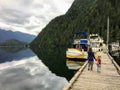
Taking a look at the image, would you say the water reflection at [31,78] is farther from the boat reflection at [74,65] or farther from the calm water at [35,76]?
the boat reflection at [74,65]

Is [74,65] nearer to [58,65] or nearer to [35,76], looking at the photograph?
[58,65]

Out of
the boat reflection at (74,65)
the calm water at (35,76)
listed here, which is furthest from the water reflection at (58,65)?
the boat reflection at (74,65)

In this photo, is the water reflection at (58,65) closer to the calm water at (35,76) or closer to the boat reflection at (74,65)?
the calm water at (35,76)

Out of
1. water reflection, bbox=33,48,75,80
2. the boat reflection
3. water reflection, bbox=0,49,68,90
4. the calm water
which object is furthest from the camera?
the boat reflection

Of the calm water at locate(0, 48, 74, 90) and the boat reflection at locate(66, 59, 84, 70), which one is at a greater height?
the boat reflection at locate(66, 59, 84, 70)

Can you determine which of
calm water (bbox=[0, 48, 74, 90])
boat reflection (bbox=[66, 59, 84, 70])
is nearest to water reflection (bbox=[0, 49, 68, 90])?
calm water (bbox=[0, 48, 74, 90])

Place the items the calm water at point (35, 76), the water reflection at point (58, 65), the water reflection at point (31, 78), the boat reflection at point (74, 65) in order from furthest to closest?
the boat reflection at point (74, 65)
the water reflection at point (58, 65)
the calm water at point (35, 76)
the water reflection at point (31, 78)

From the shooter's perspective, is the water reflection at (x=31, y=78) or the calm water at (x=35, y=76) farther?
the calm water at (x=35, y=76)

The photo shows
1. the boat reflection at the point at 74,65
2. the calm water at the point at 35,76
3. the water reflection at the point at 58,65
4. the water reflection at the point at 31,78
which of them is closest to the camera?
the water reflection at the point at 31,78

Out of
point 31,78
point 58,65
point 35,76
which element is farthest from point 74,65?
point 31,78

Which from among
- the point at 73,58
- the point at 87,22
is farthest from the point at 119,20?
the point at 73,58

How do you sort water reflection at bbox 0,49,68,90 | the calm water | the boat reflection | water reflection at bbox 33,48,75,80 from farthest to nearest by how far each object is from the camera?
1. the boat reflection
2. water reflection at bbox 33,48,75,80
3. the calm water
4. water reflection at bbox 0,49,68,90

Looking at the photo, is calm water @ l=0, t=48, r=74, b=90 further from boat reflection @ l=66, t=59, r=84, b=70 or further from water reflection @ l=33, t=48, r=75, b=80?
boat reflection @ l=66, t=59, r=84, b=70

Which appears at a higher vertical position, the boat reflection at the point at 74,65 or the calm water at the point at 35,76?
the boat reflection at the point at 74,65
